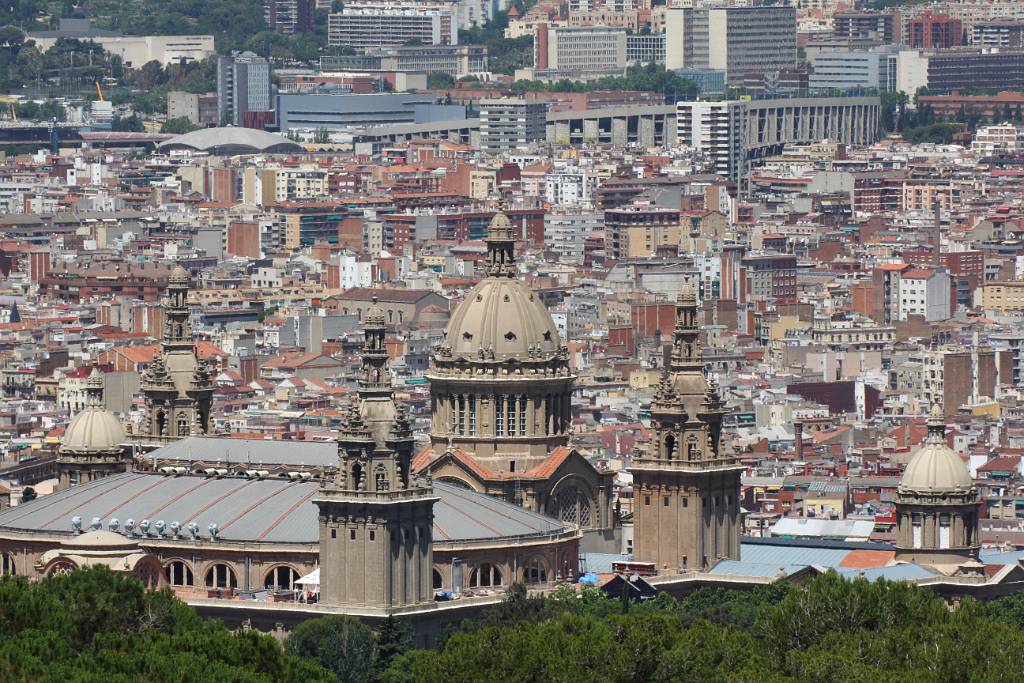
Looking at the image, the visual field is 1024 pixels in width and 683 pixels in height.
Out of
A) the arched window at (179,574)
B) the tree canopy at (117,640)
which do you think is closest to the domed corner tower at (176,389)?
the arched window at (179,574)

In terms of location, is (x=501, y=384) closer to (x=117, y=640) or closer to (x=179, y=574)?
(x=179, y=574)

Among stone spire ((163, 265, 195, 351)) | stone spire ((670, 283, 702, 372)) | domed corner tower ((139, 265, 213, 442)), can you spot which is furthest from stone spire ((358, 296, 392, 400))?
stone spire ((163, 265, 195, 351))

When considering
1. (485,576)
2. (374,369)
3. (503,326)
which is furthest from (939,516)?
(374,369)

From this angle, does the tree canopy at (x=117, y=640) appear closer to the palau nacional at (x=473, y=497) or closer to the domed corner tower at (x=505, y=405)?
the palau nacional at (x=473, y=497)

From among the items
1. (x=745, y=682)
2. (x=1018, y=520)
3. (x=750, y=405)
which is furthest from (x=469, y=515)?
(x=750, y=405)

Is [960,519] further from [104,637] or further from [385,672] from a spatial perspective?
[104,637]

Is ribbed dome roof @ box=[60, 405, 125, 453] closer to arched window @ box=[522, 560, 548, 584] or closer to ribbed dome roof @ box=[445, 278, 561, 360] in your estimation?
ribbed dome roof @ box=[445, 278, 561, 360]
